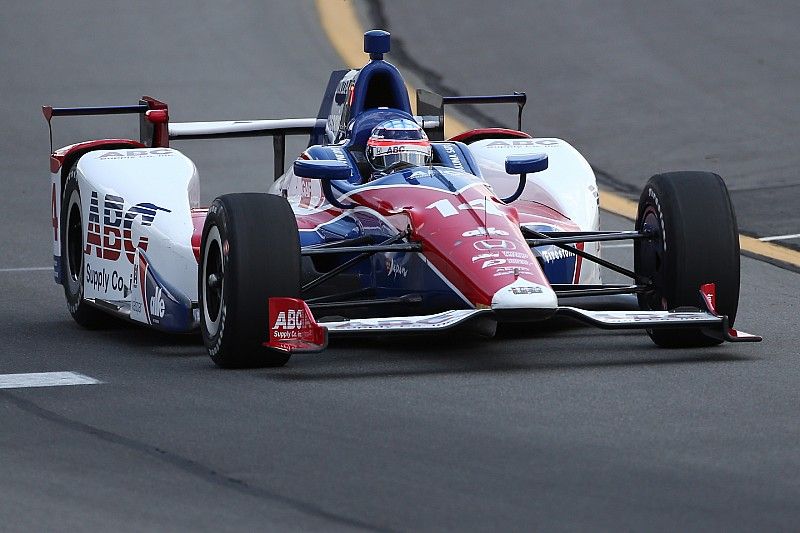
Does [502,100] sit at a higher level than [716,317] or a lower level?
higher

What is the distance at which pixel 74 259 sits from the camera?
12078mm

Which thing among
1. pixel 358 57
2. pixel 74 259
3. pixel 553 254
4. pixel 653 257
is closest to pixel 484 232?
pixel 553 254

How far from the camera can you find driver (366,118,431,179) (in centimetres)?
1091

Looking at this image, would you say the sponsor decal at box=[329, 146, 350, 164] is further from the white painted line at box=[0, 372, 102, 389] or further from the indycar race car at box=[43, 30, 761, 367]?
the white painted line at box=[0, 372, 102, 389]

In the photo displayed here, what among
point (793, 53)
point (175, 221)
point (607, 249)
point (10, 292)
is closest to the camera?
point (175, 221)

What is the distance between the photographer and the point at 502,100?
13.2 m

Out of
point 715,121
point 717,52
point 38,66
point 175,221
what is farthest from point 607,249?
point 38,66

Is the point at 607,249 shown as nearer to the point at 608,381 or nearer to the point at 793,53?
the point at 608,381

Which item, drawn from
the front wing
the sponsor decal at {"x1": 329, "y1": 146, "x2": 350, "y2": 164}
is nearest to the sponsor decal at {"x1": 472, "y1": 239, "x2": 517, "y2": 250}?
the front wing

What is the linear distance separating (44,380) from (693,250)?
3.55m

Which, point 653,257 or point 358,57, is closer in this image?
point 653,257

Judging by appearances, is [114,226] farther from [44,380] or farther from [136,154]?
[44,380]

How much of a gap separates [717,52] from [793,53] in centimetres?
96

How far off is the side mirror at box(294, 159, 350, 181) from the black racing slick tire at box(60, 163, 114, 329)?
2.08m
